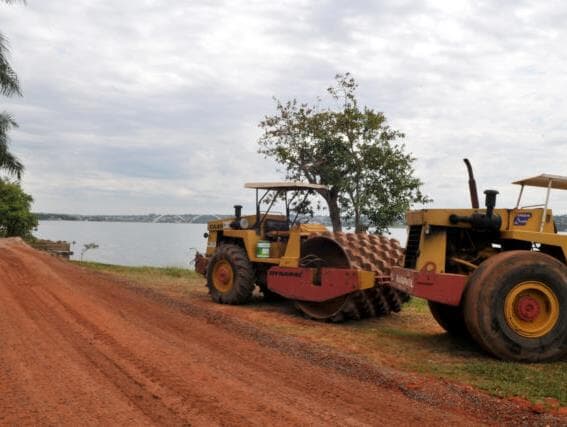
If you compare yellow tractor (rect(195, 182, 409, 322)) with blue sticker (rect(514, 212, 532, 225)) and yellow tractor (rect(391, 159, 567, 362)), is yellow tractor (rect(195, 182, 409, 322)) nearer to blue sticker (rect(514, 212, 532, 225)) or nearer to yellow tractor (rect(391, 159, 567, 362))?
yellow tractor (rect(391, 159, 567, 362))

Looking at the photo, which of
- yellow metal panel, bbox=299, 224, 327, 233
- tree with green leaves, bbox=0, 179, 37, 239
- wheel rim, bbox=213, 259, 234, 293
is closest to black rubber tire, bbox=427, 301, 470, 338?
yellow metal panel, bbox=299, 224, 327, 233

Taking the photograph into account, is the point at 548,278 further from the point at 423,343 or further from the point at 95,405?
the point at 95,405

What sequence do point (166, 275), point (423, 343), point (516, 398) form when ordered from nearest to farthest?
1. point (516, 398)
2. point (423, 343)
3. point (166, 275)

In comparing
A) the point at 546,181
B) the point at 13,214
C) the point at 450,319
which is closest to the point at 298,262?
the point at 450,319

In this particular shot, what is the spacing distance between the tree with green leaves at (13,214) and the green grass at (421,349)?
1777 inches

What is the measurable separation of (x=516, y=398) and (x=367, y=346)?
2.75 meters

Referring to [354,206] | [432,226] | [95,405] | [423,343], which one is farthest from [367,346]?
[354,206]

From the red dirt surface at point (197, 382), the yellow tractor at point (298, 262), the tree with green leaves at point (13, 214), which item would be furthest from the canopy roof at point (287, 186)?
the tree with green leaves at point (13, 214)

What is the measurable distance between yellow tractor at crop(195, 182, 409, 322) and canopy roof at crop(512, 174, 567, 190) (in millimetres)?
2842

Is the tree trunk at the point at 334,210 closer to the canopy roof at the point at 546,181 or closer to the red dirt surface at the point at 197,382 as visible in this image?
the red dirt surface at the point at 197,382

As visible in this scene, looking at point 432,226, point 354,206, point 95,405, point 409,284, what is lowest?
point 95,405

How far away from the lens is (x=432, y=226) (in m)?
8.26

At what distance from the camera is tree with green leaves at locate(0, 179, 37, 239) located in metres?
51.1

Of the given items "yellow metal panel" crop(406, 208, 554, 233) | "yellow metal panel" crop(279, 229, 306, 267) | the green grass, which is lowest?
the green grass
